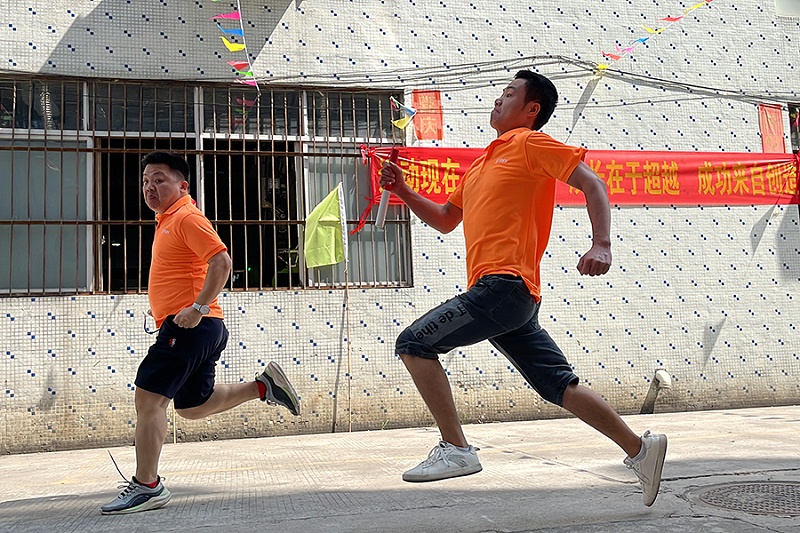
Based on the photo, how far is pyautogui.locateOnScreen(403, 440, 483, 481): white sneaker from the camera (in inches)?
121

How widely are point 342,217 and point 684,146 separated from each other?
3798mm

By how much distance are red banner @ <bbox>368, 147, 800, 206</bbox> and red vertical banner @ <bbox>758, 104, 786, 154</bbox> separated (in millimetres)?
121

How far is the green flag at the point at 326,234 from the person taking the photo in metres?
7.38

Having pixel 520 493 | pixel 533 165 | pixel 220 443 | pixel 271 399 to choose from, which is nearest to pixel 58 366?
pixel 220 443

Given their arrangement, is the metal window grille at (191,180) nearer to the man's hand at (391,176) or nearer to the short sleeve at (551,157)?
the man's hand at (391,176)

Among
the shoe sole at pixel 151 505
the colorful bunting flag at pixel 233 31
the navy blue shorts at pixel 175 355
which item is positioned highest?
the colorful bunting flag at pixel 233 31

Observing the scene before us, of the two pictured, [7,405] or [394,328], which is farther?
[394,328]

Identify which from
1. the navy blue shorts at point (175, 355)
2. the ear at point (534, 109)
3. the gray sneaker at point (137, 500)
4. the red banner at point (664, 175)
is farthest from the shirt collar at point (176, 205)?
the red banner at point (664, 175)

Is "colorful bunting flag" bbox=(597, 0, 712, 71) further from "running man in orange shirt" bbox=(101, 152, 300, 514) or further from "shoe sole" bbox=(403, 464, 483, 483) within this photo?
"shoe sole" bbox=(403, 464, 483, 483)

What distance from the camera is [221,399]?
4328 mm

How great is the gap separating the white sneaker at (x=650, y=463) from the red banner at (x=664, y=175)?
475cm

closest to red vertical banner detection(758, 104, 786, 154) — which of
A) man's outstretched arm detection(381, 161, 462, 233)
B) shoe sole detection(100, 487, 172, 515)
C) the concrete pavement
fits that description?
the concrete pavement

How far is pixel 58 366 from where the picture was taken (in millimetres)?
6805

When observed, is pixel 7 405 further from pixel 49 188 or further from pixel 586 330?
pixel 586 330
